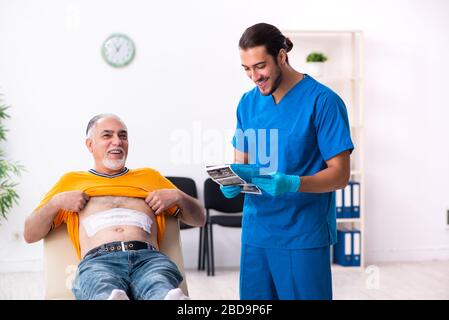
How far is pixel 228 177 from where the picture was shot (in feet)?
6.42

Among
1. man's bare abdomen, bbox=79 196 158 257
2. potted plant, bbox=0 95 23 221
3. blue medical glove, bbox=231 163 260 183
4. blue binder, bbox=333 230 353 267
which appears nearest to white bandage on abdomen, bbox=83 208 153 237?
man's bare abdomen, bbox=79 196 158 257

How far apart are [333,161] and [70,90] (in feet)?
9.14

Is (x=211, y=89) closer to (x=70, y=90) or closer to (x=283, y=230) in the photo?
(x=70, y=90)

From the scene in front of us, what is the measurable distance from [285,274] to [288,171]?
0.31 meters

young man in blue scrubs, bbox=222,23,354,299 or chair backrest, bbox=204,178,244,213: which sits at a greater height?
young man in blue scrubs, bbox=222,23,354,299

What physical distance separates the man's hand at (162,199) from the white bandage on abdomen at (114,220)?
5cm

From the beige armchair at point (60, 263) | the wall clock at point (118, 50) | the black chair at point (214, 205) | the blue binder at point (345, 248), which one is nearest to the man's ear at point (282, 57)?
the beige armchair at point (60, 263)

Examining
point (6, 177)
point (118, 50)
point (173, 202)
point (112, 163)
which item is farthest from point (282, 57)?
point (6, 177)

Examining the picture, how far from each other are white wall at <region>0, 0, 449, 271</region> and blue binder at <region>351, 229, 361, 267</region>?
0.24m

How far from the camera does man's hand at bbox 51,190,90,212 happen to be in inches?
88.6

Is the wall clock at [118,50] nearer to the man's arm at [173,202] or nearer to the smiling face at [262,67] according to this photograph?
the man's arm at [173,202]

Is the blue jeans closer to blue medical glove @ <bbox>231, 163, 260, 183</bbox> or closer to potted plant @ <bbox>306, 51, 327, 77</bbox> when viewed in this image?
blue medical glove @ <bbox>231, 163, 260, 183</bbox>

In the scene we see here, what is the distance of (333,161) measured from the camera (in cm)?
199
